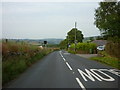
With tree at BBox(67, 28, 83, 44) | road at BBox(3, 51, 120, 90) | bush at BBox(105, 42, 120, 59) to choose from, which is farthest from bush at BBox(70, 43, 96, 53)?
tree at BBox(67, 28, 83, 44)

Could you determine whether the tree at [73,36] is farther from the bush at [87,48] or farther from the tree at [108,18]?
the tree at [108,18]

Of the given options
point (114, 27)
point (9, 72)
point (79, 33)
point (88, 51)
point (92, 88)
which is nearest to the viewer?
point (92, 88)

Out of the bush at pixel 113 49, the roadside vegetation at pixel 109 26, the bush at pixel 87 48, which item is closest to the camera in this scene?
the bush at pixel 113 49

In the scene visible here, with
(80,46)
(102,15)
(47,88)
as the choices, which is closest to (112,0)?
(102,15)

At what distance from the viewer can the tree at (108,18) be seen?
2657 cm

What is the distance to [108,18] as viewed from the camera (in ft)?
89.5

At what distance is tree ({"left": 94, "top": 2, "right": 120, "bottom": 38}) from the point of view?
26566 millimetres

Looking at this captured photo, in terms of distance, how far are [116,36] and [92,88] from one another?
62.2 ft

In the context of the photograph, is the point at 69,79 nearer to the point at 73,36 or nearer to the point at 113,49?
the point at 113,49

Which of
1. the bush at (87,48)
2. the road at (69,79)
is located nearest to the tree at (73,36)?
the bush at (87,48)

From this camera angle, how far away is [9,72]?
40.5ft

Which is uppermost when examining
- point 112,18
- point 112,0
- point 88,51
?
point 112,0

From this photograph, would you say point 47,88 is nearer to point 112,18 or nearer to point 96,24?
point 112,18

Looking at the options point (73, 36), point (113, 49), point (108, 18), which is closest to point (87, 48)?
point (108, 18)
